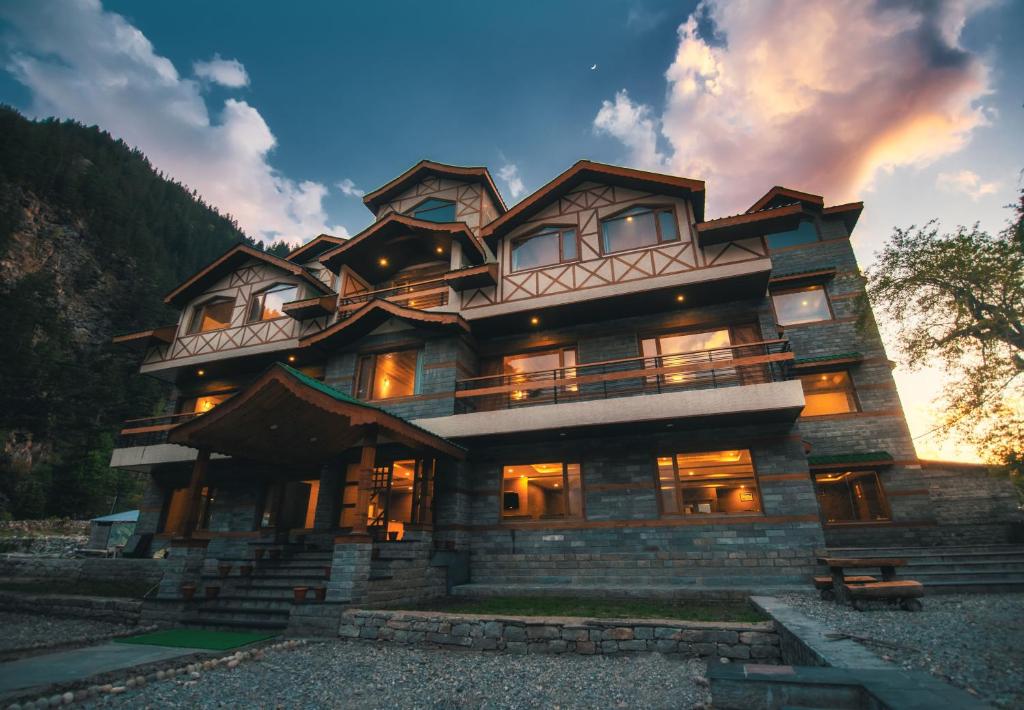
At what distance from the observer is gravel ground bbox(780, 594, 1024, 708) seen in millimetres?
3760

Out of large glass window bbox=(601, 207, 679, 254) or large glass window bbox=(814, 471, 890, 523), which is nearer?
large glass window bbox=(601, 207, 679, 254)

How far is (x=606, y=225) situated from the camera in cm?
1461

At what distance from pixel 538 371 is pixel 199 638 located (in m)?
9.74

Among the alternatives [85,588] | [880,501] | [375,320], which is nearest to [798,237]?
[880,501]

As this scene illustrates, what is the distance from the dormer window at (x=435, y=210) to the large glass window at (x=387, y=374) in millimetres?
6252

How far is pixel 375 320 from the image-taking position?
49.9ft

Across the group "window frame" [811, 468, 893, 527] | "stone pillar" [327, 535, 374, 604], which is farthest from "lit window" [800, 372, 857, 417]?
"stone pillar" [327, 535, 374, 604]

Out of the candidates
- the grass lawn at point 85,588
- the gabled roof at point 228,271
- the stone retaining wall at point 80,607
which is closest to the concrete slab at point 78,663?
the stone retaining wall at point 80,607

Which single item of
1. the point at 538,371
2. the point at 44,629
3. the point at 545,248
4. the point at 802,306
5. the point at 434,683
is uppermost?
the point at 545,248

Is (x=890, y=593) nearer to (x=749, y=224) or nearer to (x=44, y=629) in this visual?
(x=749, y=224)

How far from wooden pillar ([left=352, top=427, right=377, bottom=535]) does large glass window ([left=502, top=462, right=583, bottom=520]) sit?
4654 mm

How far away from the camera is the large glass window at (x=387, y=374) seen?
15.1 metres

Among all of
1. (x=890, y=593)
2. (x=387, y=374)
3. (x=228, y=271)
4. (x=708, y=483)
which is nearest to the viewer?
(x=890, y=593)

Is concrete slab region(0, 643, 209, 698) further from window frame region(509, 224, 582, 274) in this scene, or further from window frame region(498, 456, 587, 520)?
window frame region(509, 224, 582, 274)
